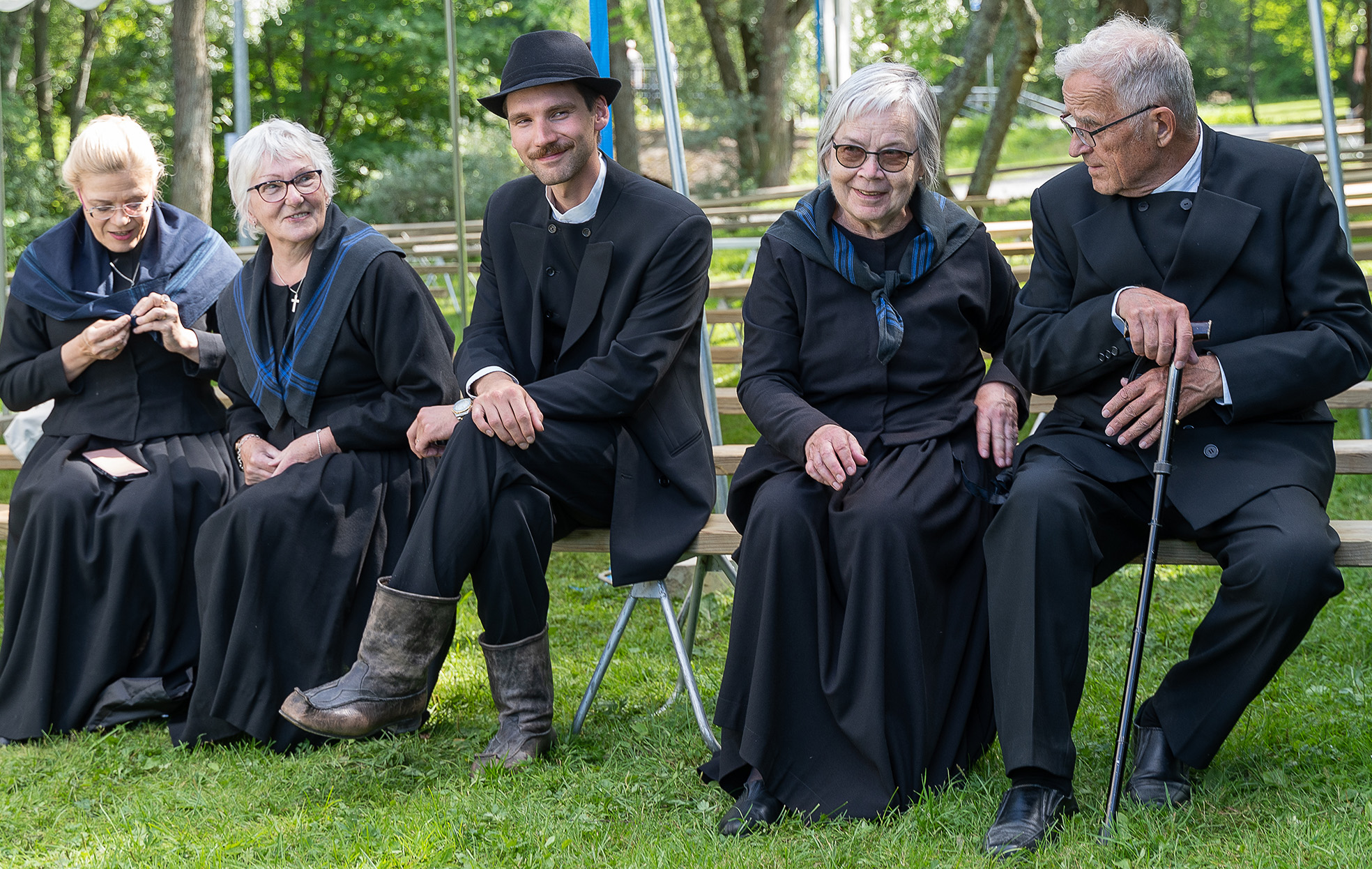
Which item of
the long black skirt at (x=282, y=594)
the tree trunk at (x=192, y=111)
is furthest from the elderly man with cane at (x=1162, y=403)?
the tree trunk at (x=192, y=111)

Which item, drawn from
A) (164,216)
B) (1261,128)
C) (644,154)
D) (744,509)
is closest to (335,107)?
(644,154)

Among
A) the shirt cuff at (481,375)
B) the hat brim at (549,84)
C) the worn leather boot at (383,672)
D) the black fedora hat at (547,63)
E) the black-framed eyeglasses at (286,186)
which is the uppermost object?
the black fedora hat at (547,63)

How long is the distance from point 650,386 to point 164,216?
1835 millimetres

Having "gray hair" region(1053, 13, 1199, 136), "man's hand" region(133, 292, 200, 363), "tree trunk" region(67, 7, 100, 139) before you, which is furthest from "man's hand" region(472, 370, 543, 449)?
"tree trunk" region(67, 7, 100, 139)

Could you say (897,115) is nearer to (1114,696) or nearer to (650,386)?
(650,386)

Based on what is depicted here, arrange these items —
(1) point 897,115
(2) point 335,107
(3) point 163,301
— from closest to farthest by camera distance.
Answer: (1) point 897,115 → (3) point 163,301 → (2) point 335,107

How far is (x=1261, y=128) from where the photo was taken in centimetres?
2542

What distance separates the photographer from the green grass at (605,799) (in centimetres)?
263

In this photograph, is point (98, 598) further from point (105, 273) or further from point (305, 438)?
point (105, 273)

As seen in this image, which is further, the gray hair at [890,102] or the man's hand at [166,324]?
the man's hand at [166,324]

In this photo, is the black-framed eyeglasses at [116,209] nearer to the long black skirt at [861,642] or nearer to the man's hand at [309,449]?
the man's hand at [309,449]

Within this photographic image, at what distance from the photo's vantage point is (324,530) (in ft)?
11.7

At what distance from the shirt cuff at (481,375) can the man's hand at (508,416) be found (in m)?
0.14

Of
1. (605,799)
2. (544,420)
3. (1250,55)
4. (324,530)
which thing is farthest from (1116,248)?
(1250,55)
